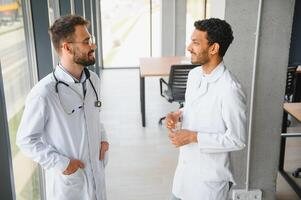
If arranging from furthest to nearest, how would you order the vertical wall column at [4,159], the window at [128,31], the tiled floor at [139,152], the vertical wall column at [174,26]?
the window at [128,31], the vertical wall column at [174,26], the tiled floor at [139,152], the vertical wall column at [4,159]

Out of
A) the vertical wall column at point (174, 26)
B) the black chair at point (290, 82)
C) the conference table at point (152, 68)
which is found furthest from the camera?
the vertical wall column at point (174, 26)

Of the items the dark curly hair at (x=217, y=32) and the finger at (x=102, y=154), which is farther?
the finger at (x=102, y=154)

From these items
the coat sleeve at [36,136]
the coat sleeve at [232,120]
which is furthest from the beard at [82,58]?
the coat sleeve at [232,120]

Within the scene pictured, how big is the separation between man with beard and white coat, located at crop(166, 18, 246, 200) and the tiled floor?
1.42m

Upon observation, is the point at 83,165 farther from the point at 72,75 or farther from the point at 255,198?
the point at 255,198

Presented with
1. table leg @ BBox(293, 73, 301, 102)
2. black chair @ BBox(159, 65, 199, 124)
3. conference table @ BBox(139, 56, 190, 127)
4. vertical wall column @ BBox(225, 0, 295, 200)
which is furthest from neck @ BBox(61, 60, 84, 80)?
table leg @ BBox(293, 73, 301, 102)

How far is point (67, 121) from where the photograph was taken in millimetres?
1776

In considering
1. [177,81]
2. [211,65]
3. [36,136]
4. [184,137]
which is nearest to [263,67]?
[211,65]

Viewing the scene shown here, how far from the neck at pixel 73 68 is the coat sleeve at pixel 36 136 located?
24 centimetres

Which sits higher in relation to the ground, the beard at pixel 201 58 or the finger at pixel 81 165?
the beard at pixel 201 58

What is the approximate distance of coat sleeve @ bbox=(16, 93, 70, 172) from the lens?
1.65 meters

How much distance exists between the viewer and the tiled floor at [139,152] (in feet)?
10.9

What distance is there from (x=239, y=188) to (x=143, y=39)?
23.6 ft

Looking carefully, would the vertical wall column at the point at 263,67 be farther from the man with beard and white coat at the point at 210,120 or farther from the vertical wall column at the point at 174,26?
the vertical wall column at the point at 174,26
